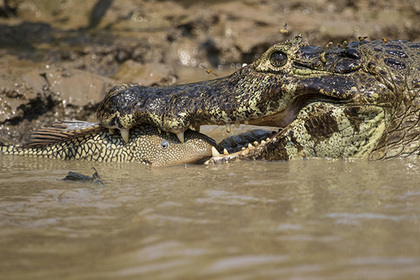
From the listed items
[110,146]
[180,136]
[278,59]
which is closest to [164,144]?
[180,136]

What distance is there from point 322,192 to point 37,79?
178 inches

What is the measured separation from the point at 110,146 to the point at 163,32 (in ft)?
17.7

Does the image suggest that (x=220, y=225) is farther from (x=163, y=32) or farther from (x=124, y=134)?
(x=163, y=32)

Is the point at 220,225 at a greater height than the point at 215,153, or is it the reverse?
the point at 215,153

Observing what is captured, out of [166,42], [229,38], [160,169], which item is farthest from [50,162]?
[229,38]

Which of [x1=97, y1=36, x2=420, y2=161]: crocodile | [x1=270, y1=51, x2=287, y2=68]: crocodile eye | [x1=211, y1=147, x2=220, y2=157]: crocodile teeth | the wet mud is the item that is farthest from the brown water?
the wet mud

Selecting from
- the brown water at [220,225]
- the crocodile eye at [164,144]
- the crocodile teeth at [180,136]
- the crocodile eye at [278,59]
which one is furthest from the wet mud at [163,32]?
the brown water at [220,225]

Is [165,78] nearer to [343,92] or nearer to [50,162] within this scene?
[50,162]

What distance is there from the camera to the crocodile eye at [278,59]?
4.08 m

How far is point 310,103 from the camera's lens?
12.9 ft

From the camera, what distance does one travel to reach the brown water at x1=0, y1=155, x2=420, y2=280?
6.44 ft

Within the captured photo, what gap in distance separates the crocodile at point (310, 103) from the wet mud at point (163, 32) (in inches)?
107

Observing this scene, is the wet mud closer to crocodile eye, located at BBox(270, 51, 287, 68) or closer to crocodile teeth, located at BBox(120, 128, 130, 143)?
crocodile teeth, located at BBox(120, 128, 130, 143)

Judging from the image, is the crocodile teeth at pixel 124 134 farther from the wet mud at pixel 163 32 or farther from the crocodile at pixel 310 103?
the wet mud at pixel 163 32
